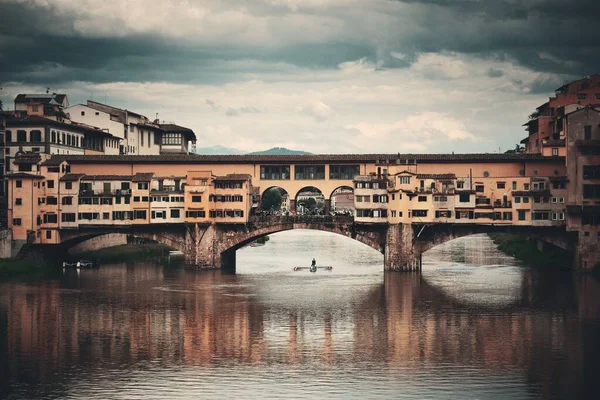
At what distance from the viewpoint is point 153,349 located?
49250 mm

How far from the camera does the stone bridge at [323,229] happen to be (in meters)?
78.9

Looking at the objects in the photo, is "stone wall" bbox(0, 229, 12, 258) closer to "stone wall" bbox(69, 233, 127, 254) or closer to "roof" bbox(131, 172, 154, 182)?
"stone wall" bbox(69, 233, 127, 254)

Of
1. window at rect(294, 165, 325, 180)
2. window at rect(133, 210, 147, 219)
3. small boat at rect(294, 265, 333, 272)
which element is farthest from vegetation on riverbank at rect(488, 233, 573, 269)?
window at rect(133, 210, 147, 219)

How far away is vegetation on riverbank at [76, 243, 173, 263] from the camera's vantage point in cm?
9156

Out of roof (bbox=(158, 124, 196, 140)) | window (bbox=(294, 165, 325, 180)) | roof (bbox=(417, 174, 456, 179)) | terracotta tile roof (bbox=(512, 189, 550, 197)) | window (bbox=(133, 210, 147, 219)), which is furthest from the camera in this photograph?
roof (bbox=(158, 124, 196, 140))

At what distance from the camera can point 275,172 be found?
85938 millimetres

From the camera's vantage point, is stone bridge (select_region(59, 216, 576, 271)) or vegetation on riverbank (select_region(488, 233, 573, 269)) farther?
vegetation on riverbank (select_region(488, 233, 573, 269))

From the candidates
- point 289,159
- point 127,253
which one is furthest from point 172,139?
point 289,159

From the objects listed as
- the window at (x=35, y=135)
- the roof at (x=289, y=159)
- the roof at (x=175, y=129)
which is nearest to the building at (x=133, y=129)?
the roof at (x=175, y=129)

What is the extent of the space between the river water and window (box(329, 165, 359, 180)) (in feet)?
29.8

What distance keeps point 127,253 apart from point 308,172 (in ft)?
71.5

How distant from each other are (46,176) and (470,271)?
37.5m

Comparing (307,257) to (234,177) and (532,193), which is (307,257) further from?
(532,193)

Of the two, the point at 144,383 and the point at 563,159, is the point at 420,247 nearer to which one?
the point at 563,159
